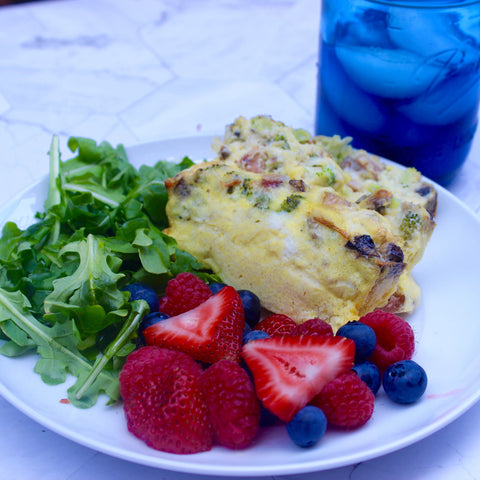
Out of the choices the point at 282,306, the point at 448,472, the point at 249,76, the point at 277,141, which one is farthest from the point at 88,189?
the point at 249,76

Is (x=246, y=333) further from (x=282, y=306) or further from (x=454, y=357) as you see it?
(x=454, y=357)

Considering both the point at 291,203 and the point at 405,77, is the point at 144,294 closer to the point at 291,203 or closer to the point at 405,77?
the point at 291,203

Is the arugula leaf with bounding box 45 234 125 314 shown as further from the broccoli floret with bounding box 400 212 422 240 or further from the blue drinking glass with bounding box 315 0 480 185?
the blue drinking glass with bounding box 315 0 480 185

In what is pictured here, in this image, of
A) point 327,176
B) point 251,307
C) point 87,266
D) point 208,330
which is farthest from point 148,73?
point 208,330

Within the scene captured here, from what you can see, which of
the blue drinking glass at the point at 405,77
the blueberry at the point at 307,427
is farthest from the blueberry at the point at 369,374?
the blue drinking glass at the point at 405,77

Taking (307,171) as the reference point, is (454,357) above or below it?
below

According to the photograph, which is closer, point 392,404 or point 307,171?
point 392,404
